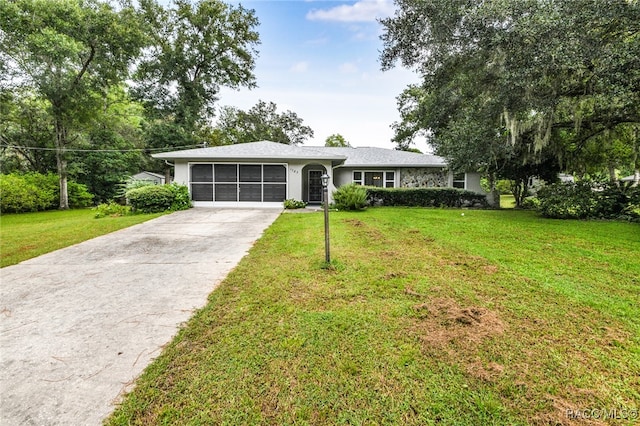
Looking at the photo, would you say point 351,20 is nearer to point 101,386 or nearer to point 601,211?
point 601,211

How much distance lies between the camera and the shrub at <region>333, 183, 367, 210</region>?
11133mm

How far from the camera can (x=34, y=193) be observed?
13742 millimetres

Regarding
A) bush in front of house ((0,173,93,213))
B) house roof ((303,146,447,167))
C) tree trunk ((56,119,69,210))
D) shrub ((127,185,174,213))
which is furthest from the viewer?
tree trunk ((56,119,69,210))

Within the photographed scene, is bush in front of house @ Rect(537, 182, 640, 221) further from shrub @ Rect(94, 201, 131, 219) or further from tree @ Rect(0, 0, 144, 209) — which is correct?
tree @ Rect(0, 0, 144, 209)

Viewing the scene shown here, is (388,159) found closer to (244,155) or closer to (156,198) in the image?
(244,155)

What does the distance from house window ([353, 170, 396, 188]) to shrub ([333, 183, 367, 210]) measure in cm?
391

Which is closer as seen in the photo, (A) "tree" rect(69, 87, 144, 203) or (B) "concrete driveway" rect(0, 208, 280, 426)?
(B) "concrete driveway" rect(0, 208, 280, 426)

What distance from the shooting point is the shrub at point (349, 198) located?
1113 cm

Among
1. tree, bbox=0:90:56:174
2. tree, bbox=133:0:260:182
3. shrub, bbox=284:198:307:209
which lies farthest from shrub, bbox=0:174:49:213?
shrub, bbox=284:198:307:209

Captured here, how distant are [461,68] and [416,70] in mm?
1745

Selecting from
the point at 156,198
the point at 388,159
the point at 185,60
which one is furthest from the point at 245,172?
the point at 185,60

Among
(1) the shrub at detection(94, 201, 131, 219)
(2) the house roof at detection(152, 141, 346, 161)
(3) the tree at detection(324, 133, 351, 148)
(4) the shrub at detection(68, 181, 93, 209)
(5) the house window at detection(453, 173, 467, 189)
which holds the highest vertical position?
(3) the tree at detection(324, 133, 351, 148)

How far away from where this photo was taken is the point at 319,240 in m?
5.92

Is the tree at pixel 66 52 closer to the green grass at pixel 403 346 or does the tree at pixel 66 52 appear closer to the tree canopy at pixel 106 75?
the tree canopy at pixel 106 75
